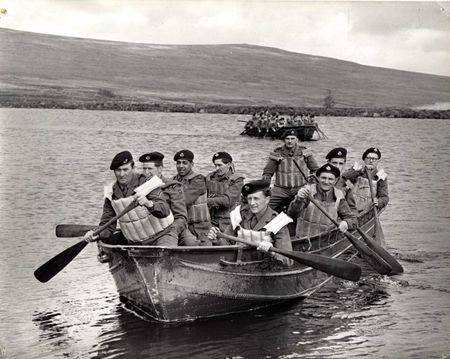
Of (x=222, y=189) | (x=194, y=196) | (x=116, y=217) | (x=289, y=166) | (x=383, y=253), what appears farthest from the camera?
(x=289, y=166)

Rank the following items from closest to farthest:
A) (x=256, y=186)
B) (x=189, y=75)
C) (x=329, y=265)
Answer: (x=256, y=186)
(x=329, y=265)
(x=189, y=75)

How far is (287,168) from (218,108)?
2629 inches

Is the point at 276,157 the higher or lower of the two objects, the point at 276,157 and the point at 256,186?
the higher

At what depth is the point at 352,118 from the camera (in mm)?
69250

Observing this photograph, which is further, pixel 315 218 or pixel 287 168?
pixel 287 168

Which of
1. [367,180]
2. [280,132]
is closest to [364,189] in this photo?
[367,180]

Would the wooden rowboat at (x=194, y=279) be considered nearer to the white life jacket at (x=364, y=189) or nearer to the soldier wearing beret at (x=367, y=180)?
the soldier wearing beret at (x=367, y=180)

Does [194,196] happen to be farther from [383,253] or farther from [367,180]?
[367,180]

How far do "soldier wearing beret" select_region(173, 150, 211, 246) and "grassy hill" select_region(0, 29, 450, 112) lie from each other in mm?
22605

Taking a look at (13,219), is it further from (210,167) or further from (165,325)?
(210,167)

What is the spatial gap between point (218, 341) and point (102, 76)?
133ft

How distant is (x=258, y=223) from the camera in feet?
25.2

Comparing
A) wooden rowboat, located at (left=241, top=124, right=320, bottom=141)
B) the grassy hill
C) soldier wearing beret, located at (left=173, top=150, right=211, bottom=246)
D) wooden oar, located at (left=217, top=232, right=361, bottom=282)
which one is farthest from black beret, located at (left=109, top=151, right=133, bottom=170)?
wooden rowboat, located at (left=241, top=124, right=320, bottom=141)

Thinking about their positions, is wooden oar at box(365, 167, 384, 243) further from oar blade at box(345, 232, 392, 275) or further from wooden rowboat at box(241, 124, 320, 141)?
wooden rowboat at box(241, 124, 320, 141)
